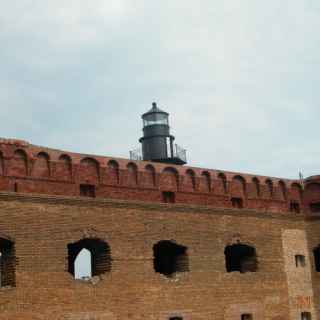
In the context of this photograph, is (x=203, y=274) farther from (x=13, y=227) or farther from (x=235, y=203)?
(x=13, y=227)

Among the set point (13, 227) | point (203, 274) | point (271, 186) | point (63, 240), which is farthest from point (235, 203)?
point (13, 227)

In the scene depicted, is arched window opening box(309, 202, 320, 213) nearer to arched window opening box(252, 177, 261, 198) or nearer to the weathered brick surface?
the weathered brick surface

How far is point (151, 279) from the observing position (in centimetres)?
1728

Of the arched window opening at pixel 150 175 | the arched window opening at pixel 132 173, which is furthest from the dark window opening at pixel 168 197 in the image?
the arched window opening at pixel 132 173

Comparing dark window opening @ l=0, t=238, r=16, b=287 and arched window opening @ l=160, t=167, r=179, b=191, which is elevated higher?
arched window opening @ l=160, t=167, r=179, b=191

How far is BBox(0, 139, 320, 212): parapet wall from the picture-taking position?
16047mm

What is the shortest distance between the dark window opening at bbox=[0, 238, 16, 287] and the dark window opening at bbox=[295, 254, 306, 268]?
10.4 m

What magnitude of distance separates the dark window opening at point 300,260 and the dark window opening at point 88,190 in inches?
314

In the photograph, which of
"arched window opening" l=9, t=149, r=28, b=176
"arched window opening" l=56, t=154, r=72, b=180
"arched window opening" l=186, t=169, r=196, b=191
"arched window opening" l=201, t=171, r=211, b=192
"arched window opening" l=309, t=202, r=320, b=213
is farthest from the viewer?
"arched window opening" l=309, t=202, r=320, b=213

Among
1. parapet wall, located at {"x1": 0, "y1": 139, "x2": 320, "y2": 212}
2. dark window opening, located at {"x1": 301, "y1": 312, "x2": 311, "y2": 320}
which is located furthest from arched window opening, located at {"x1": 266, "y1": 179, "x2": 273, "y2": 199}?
dark window opening, located at {"x1": 301, "y1": 312, "x2": 311, "y2": 320}

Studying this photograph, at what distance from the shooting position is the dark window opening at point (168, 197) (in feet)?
62.0

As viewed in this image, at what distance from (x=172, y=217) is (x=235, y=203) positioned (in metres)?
3.34

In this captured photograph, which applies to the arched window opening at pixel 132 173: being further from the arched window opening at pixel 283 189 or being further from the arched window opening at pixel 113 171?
the arched window opening at pixel 283 189

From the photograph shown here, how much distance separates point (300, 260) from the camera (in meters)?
21.7
